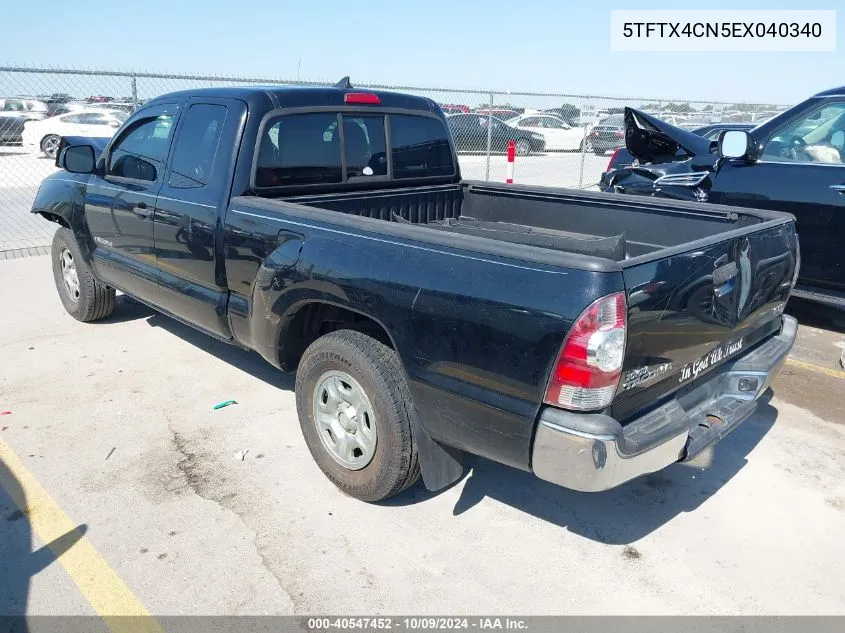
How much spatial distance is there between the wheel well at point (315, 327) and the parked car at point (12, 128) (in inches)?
638

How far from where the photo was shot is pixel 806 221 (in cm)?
518

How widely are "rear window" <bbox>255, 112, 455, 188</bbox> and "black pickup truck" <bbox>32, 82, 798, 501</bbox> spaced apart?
0.01 m

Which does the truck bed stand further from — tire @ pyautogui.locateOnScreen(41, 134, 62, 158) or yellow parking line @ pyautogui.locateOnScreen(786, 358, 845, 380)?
tire @ pyautogui.locateOnScreen(41, 134, 62, 158)

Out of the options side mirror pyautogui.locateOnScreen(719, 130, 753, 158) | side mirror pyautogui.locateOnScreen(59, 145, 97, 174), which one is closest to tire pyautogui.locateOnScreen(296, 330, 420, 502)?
side mirror pyautogui.locateOnScreen(59, 145, 97, 174)

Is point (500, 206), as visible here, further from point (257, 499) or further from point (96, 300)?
point (96, 300)

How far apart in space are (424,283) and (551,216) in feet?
6.93

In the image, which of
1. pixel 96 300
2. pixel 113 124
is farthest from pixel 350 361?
pixel 113 124

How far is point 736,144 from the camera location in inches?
209

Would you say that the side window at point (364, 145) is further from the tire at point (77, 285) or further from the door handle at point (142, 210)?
the tire at point (77, 285)

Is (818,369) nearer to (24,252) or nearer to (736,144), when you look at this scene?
(736,144)

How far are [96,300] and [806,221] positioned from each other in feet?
18.4

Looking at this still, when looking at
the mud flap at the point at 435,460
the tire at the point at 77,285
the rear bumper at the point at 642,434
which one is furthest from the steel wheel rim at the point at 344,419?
the tire at the point at 77,285

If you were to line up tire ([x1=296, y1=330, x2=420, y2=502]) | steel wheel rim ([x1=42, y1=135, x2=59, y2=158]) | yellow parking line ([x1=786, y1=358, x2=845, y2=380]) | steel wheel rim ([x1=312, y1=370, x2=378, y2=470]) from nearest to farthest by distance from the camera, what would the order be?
1. tire ([x1=296, y1=330, x2=420, y2=502])
2. steel wheel rim ([x1=312, y1=370, x2=378, y2=470])
3. yellow parking line ([x1=786, y1=358, x2=845, y2=380])
4. steel wheel rim ([x1=42, y1=135, x2=59, y2=158])

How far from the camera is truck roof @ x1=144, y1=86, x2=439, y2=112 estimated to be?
3762 mm
